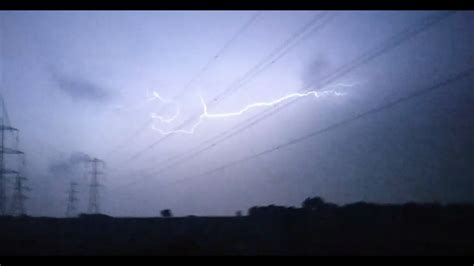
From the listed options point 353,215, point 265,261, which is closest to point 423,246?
point 353,215

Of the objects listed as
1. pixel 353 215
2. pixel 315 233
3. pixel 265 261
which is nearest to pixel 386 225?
pixel 353 215

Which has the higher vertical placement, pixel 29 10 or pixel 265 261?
pixel 29 10

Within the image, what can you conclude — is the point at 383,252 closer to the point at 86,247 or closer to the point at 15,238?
the point at 86,247

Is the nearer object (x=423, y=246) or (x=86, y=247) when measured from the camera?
(x=423, y=246)
